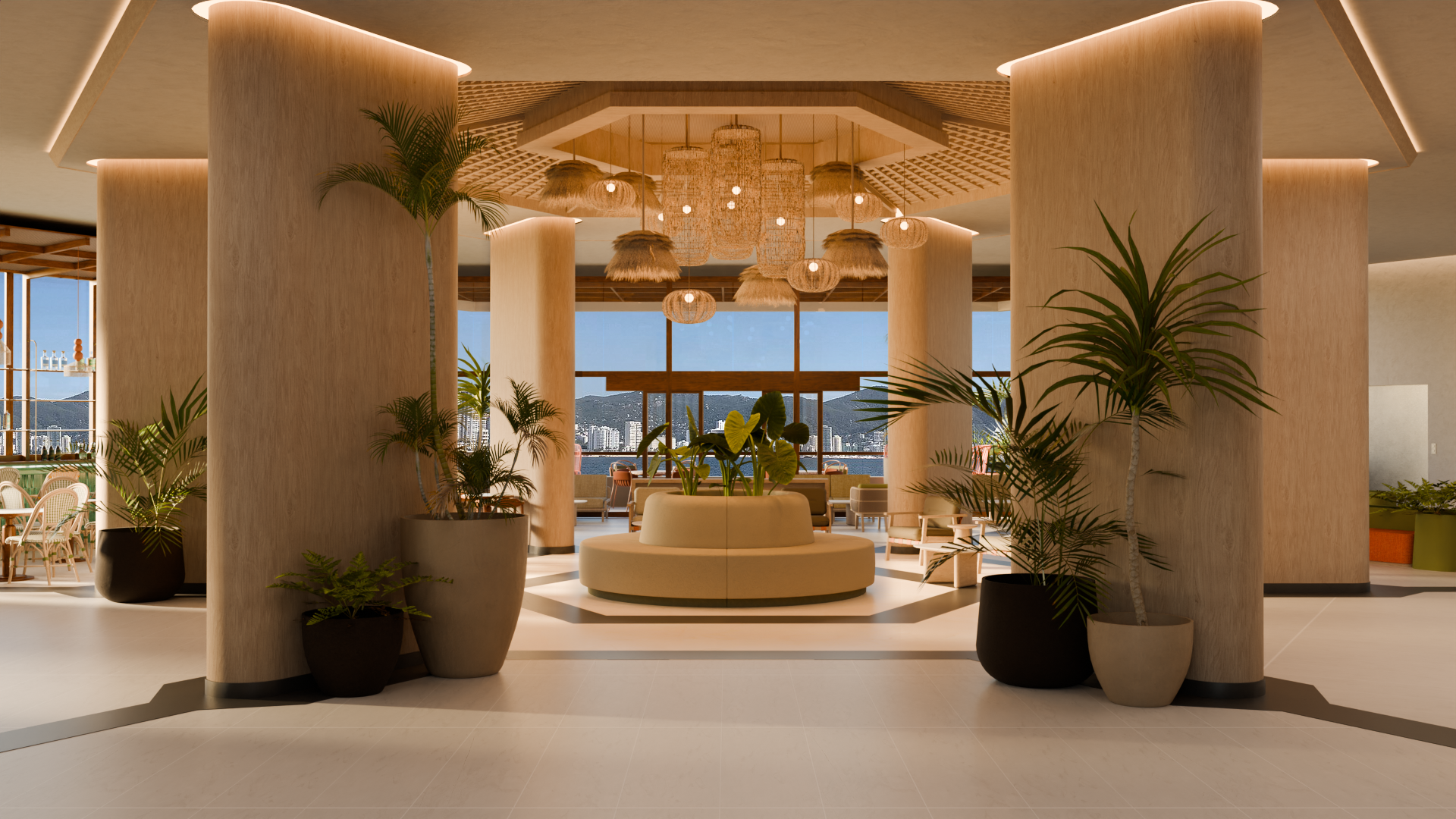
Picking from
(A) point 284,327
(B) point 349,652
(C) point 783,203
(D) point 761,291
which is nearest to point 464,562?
(B) point 349,652

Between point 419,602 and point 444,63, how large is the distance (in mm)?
3115

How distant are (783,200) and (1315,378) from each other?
16.0ft

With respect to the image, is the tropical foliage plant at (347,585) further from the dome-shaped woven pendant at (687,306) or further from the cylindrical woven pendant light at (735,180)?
the dome-shaped woven pendant at (687,306)

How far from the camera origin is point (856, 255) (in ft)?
29.6

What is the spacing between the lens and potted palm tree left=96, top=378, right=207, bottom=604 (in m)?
7.94

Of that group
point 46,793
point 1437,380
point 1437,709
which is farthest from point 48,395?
point 1437,380

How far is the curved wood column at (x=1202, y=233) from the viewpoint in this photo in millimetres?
5059

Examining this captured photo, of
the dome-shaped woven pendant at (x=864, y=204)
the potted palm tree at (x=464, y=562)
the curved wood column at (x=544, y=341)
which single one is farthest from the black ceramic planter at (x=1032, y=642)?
the curved wood column at (x=544, y=341)

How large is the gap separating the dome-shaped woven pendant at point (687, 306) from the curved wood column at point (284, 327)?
453 centimetres

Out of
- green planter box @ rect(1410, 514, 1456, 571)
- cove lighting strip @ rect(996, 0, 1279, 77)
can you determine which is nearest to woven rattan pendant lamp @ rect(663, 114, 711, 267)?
cove lighting strip @ rect(996, 0, 1279, 77)

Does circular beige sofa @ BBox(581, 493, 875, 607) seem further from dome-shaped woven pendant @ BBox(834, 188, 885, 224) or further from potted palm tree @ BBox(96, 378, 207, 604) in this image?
potted palm tree @ BBox(96, 378, 207, 604)

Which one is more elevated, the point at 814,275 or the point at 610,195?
the point at 610,195

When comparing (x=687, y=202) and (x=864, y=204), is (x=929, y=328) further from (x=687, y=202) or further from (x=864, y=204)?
(x=687, y=202)

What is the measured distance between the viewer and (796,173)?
27.6 ft
